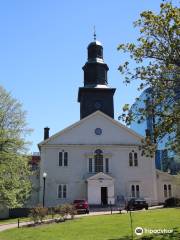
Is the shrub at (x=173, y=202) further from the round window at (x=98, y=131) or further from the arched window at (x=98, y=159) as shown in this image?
the round window at (x=98, y=131)

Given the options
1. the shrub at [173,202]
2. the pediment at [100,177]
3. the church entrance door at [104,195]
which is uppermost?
the pediment at [100,177]

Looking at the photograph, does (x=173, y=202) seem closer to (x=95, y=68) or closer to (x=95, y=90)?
(x=95, y=90)

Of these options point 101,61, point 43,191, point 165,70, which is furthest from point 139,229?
point 101,61

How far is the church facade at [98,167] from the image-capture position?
4619cm

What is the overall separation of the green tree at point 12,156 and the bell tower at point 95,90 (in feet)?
61.7

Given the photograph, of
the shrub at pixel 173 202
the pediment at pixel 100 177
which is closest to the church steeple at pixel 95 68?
the pediment at pixel 100 177

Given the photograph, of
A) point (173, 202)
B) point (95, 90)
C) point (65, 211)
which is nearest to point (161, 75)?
point (65, 211)

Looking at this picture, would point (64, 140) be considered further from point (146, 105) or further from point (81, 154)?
point (146, 105)

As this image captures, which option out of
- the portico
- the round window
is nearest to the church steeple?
the round window

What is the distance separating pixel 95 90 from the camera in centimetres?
5319

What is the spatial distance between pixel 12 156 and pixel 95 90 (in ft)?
75.4

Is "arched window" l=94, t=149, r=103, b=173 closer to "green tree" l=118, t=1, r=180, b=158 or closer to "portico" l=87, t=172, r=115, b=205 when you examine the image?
"portico" l=87, t=172, r=115, b=205

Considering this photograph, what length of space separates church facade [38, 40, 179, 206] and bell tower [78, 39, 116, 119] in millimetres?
4162

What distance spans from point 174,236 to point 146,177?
32.7 metres
